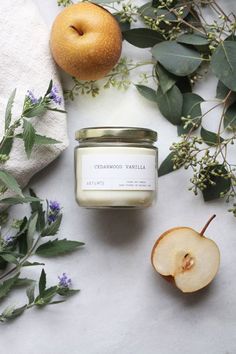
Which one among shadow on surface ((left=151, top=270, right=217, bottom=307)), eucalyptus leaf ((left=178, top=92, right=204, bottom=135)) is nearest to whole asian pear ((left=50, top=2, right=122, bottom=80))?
eucalyptus leaf ((left=178, top=92, right=204, bottom=135))

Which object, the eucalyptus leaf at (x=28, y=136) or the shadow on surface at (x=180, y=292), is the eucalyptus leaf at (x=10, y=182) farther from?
the shadow on surface at (x=180, y=292)

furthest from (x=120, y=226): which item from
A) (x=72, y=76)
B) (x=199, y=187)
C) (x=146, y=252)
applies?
(x=72, y=76)

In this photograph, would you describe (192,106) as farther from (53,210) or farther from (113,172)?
(53,210)

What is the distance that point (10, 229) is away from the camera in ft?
3.46

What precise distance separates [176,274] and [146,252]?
9cm

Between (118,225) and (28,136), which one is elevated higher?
(28,136)

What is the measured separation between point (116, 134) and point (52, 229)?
214 mm

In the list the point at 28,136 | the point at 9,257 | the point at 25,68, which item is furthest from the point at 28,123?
the point at 9,257

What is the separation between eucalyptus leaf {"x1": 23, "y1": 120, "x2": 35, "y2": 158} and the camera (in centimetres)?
94

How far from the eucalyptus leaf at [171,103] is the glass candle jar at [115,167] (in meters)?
0.08

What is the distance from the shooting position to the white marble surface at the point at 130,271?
1064 mm

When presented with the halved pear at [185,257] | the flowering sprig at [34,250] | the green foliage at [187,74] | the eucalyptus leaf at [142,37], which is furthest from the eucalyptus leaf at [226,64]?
the flowering sprig at [34,250]

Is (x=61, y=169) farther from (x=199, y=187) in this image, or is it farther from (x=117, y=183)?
(x=199, y=187)

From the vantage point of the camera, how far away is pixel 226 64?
988mm
